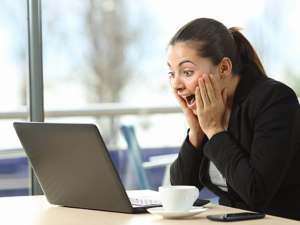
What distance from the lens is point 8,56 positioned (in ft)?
7.74

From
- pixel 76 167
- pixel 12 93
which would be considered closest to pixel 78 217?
pixel 76 167

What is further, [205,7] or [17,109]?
[205,7]

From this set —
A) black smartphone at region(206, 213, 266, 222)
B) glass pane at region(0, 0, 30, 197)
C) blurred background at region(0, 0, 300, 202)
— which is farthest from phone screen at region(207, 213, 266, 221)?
blurred background at region(0, 0, 300, 202)

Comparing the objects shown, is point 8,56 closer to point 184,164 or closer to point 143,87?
point 143,87

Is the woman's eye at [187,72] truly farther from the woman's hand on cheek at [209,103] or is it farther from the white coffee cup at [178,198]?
the white coffee cup at [178,198]

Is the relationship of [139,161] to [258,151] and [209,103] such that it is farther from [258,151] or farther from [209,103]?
[258,151]

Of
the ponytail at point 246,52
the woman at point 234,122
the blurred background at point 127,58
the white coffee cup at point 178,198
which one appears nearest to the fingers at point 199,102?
the woman at point 234,122

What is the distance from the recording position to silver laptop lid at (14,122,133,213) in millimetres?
835

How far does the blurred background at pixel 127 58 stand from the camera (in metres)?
2.72

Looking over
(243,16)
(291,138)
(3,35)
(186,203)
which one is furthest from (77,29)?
(186,203)

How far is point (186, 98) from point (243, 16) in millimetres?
1993

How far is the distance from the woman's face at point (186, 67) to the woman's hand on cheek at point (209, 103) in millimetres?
24

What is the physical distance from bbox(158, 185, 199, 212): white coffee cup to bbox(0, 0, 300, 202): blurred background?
1.91m

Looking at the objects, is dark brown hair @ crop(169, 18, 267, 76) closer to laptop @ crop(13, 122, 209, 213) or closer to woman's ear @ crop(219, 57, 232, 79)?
woman's ear @ crop(219, 57, 232, 79)
